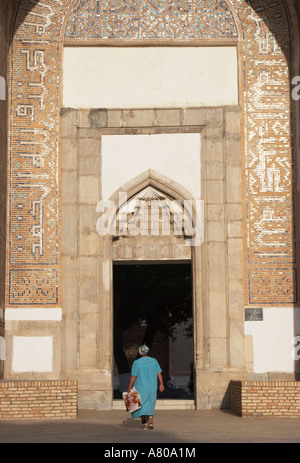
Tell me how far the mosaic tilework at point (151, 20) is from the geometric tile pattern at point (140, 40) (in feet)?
0.05

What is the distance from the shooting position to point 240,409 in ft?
36.1

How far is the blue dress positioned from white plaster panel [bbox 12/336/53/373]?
130 inches

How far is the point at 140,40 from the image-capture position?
1330cm

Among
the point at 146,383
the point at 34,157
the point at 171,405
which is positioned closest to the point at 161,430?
the point at 146,383

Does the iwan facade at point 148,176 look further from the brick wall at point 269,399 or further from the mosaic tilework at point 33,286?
the brick wall at point 269,399

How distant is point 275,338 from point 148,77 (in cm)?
464

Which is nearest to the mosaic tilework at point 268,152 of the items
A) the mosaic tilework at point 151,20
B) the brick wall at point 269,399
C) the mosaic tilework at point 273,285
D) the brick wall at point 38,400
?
the mosaic tilework at point 273,285

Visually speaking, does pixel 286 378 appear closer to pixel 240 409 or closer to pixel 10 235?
pixel 240 409

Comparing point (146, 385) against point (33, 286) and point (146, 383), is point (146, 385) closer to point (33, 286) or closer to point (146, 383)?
point (146, 383)

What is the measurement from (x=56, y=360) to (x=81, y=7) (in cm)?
575

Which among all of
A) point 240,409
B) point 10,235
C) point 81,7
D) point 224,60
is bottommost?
point 240,409

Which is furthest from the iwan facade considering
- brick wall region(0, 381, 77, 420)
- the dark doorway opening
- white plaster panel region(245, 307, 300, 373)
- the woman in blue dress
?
the dark doorway opening
